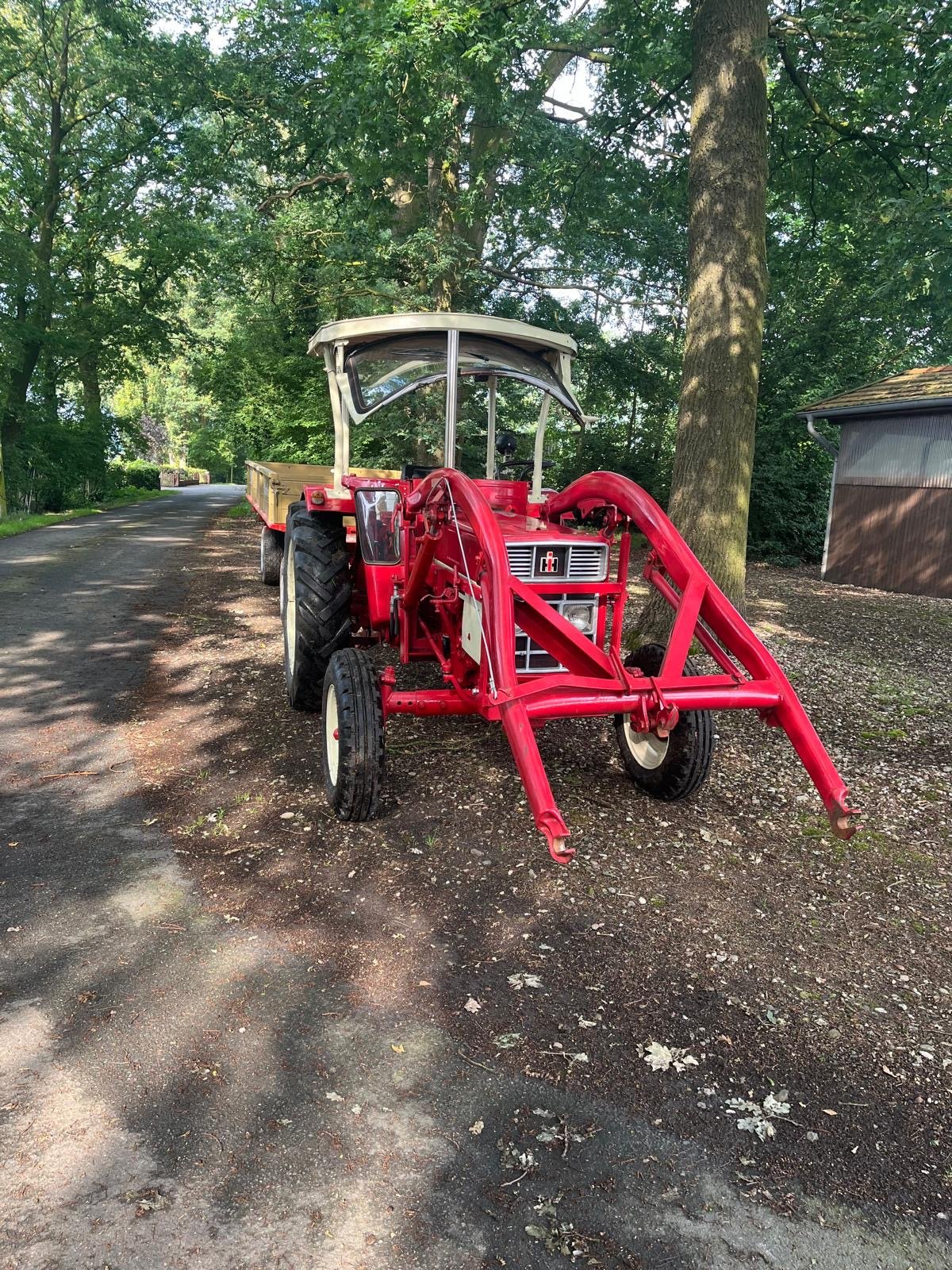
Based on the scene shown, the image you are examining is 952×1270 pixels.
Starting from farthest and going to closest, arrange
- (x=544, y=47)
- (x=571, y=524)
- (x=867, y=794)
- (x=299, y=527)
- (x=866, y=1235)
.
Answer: (x=544, y=47), (x=299, y=527), (x=571, y=524), (x=867, y=794), (x=866, y=1235)

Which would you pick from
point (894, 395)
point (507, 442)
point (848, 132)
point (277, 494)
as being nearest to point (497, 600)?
point (507, 442)

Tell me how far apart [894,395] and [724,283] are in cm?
918

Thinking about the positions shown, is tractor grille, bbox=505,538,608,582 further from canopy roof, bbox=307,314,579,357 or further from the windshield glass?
canopy roof, bbox=307,314,579,357

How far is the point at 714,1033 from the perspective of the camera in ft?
8.32

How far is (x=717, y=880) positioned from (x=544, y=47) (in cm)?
954

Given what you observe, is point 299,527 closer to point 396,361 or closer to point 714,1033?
point 396,361

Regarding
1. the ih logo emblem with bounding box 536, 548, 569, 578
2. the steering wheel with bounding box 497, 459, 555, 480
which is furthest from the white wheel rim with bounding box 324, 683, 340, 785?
the steering wheel with bounding box 497, 459, 555, 480

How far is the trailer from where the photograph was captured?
8.76 metres

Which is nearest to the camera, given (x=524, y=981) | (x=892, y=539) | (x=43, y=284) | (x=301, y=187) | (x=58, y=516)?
(x=524, y=981)

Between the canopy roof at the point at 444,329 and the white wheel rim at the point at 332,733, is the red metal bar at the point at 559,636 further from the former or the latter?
the canopy roof at the point at 444,329

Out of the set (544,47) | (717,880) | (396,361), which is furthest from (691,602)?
(544,47)

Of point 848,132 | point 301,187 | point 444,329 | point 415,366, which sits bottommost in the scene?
point 415,366

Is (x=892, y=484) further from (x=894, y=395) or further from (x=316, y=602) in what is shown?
(x=316, y=602)

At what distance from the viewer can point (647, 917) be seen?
3.18 meters
